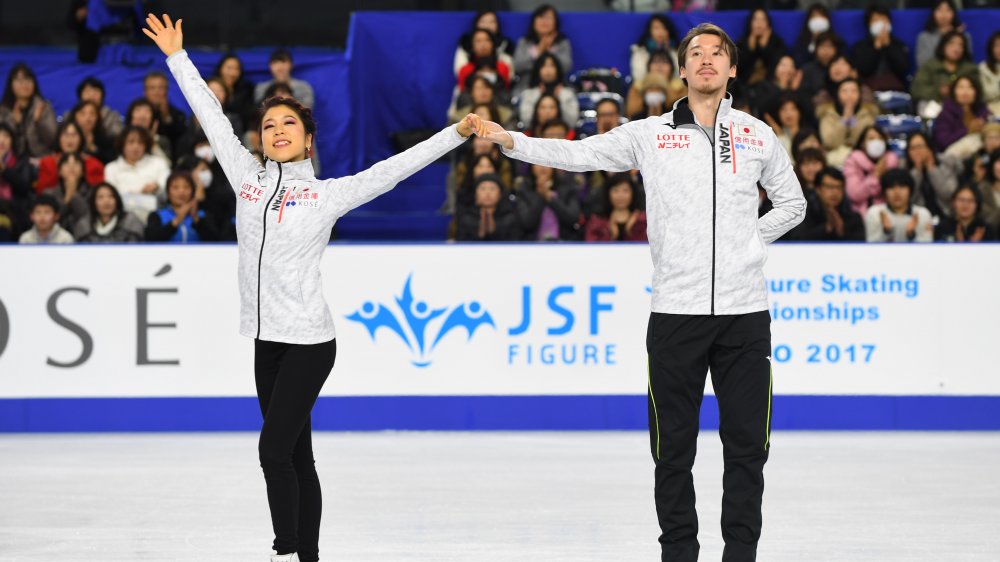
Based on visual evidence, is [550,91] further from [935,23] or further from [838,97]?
[935,23]

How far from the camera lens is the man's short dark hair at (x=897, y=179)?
9.64 m

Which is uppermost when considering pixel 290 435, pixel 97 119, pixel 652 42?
pixel 652 42

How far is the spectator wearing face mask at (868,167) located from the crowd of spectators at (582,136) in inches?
0.5

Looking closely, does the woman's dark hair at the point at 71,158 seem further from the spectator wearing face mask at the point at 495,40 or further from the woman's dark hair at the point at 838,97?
the woman's dark hair at the point at 838,97

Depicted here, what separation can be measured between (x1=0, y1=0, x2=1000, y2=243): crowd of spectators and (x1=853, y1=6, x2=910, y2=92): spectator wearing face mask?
0.01m

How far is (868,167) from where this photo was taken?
1034 cm

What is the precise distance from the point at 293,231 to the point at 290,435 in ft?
1.98

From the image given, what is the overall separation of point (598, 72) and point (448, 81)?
4.64 feet

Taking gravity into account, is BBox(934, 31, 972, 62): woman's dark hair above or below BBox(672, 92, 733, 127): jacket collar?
above

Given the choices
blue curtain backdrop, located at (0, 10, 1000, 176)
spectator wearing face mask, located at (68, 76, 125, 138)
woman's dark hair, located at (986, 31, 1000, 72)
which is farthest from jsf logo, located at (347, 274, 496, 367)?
woman's dark hair, located at (986, 31, 1000, 72)

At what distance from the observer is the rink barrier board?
8.77 metres

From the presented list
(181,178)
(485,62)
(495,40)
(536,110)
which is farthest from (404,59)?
(181,178)

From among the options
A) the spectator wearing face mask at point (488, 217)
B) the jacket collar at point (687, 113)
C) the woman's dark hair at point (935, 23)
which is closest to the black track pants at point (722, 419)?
the jacket collar at point (687, 113)

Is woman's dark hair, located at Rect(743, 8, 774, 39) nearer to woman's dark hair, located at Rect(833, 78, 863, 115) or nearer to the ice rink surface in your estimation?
woman's dark hair, located at Rect(833, 78, 863, 115)
